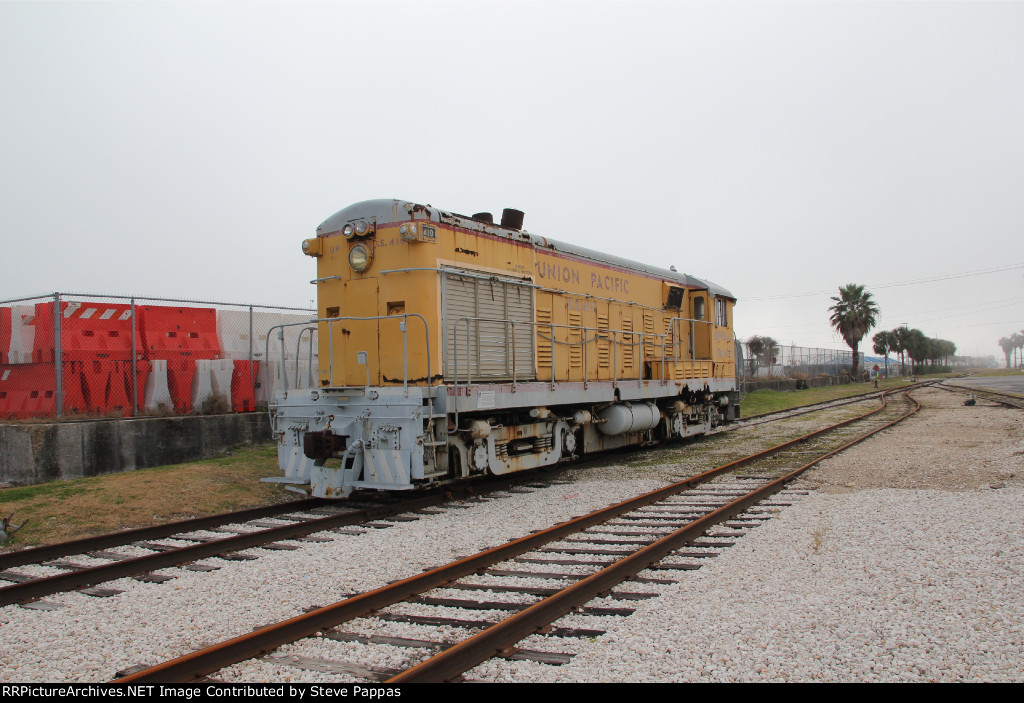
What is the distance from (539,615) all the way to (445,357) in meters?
4.97

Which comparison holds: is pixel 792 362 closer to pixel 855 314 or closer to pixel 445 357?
pixel 855 314

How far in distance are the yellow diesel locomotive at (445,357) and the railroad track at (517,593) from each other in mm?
2248

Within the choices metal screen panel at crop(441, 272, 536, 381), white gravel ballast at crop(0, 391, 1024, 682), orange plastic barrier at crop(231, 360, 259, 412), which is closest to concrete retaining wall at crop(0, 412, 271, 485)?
orange plastic barrier at crop(231, 360, 259, 412)

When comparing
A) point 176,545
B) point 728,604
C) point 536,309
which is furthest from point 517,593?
point 536,309

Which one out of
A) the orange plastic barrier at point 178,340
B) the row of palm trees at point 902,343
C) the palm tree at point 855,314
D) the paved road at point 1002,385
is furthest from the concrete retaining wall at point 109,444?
the row of palm trees at point 902,343

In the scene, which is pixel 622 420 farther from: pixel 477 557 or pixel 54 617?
pixel 54 617

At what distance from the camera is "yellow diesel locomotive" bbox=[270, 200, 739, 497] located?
8.30 metres

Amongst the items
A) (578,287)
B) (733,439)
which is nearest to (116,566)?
(578,287)

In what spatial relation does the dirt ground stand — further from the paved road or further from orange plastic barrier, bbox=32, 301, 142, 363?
the paved road

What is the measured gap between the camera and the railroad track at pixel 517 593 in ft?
12.2

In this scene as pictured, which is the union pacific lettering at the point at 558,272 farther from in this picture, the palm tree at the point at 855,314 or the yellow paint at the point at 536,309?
the palm tree at the point at 855,314

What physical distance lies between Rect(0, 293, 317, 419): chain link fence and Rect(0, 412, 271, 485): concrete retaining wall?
1.88 ft

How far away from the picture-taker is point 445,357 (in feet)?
29.3

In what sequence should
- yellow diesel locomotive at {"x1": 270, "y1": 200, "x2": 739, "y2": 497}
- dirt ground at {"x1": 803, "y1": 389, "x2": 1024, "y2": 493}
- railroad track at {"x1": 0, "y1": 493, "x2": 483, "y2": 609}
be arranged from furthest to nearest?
dirt ground at {"x1": 803, "y1": 389, "x2": 1024, "y2": 493} → yellow diesel locomotive at {"x1": 270, "y1": 200, "x2": 739, "y2": 497} → railroad track at {"x1": 0, "y1": 493, "x2": 483, "y2": 609}
